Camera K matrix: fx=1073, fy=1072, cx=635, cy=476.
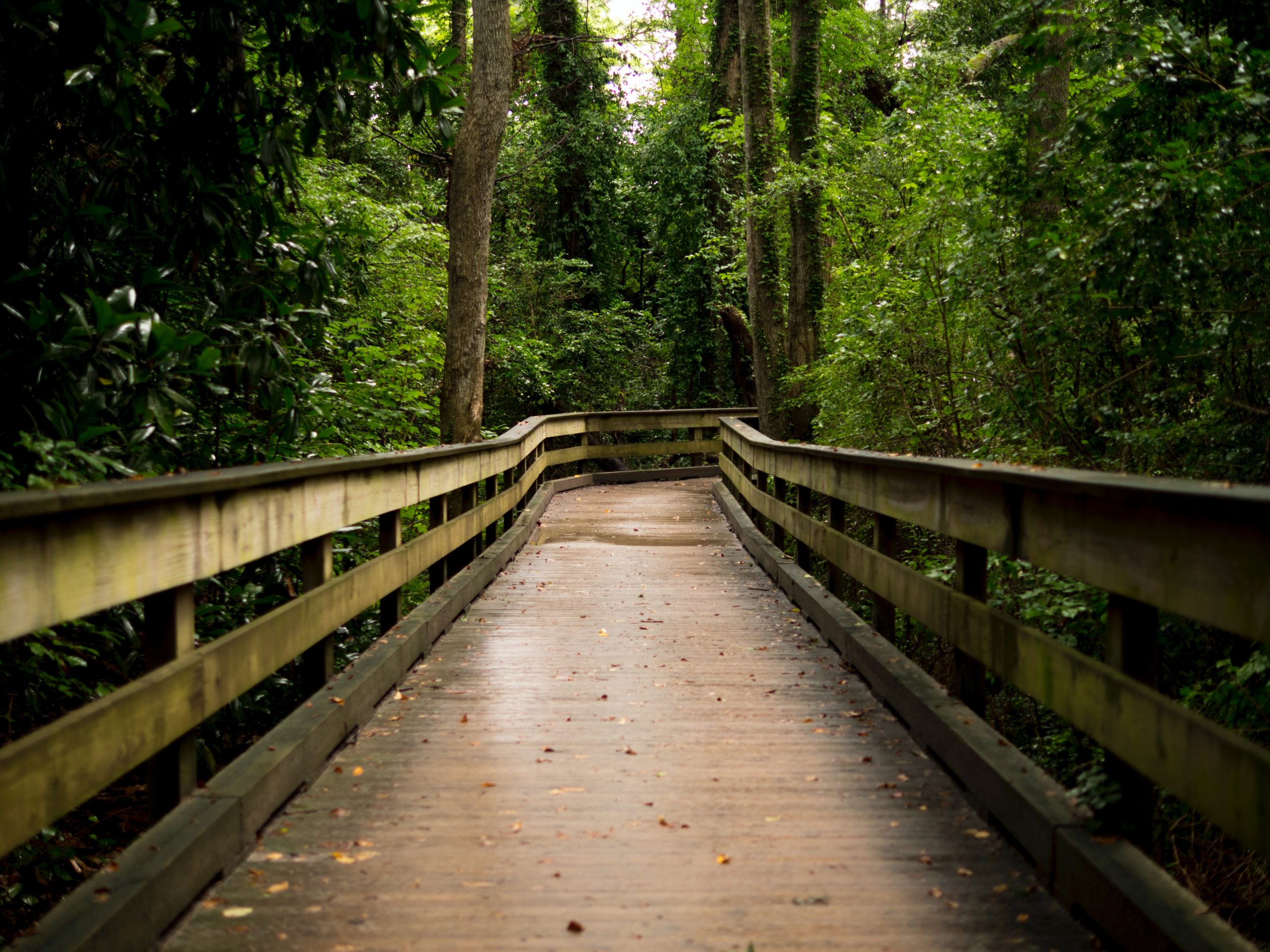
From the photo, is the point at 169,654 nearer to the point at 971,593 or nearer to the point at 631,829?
the point at 631,829

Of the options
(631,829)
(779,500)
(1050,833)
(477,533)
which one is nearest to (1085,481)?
(1050,833)

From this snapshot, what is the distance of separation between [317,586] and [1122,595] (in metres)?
3.06

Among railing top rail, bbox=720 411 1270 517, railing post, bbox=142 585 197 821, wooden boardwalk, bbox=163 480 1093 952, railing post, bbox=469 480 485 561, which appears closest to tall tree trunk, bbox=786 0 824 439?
railing post, bbox=469 480 485 561

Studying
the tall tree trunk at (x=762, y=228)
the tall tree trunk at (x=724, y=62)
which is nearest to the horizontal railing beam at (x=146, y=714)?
the tall tree trunk at (x=762, y=228)

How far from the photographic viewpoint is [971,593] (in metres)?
3.98

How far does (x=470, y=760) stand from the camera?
427 cm

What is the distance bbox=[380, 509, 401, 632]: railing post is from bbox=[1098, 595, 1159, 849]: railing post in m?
3.62

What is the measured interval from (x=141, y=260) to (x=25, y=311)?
3.65 ft

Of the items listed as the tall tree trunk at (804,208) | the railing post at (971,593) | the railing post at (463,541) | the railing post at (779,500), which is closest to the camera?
the railing post at (971,593)

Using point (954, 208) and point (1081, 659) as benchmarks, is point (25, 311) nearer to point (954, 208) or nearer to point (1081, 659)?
point (1081, 659)

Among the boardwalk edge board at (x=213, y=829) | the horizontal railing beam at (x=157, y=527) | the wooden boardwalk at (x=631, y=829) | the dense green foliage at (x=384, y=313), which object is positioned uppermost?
the dense green foliage at (x=384, y=313)

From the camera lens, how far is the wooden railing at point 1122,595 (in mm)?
2217

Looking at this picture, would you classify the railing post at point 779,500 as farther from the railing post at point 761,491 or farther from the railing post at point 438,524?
the railing post at point 438,524

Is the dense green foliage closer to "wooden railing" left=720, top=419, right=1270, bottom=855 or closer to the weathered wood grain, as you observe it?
"wooden railing" left=720, top=419, right=1270, bottom=855
